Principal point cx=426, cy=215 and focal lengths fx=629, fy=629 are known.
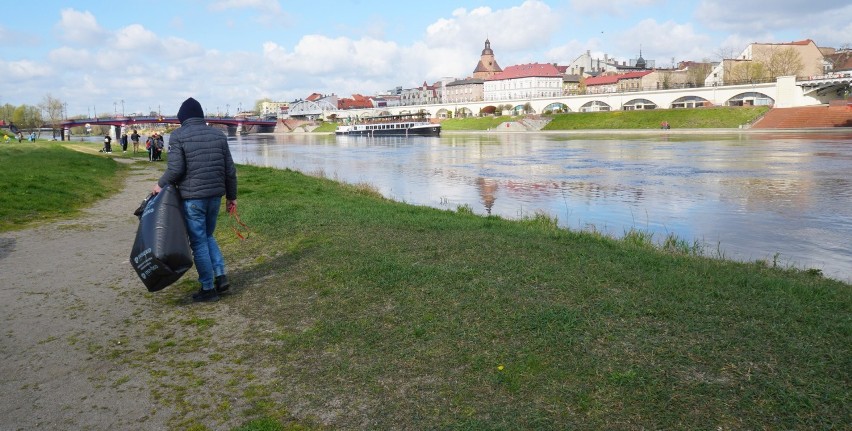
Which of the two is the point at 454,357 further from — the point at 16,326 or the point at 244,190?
the point at 244,190

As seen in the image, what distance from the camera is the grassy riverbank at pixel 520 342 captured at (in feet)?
12.7

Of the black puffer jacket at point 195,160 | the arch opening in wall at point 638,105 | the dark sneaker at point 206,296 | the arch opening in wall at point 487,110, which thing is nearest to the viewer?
the black puffer jacket at point 195,160

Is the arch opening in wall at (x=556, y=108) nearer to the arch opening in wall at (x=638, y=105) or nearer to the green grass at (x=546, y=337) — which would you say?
the arch opening in wall at (x=638, y=105)

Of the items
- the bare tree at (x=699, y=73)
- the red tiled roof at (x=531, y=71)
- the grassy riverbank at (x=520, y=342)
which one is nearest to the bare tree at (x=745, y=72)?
the bare tree at (x=699, y=73)

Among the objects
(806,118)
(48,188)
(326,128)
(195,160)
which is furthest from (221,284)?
(326,128)

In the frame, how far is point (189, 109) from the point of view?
21.3 ft

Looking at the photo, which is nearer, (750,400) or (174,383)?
(750,400)

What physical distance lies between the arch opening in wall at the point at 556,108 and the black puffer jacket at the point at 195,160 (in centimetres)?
10880

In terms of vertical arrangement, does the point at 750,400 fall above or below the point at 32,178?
below

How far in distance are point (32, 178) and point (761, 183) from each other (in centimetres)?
2268

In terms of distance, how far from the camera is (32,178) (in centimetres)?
1716

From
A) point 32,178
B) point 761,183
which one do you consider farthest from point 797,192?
point 32,178

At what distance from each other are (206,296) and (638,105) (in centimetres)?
10817

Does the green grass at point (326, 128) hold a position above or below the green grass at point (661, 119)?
above
